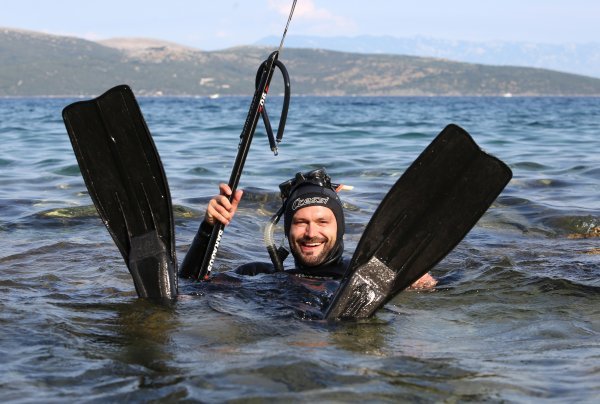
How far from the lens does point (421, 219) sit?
5387 mm

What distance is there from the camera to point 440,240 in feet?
17.5

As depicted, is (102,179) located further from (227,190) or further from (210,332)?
(210,332)

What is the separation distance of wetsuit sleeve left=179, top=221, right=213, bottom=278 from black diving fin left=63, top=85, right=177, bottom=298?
328mm

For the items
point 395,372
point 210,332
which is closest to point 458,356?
point 395,372

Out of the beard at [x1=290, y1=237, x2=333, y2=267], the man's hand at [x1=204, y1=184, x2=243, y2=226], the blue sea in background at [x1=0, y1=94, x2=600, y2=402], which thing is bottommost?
the blue sea in background at [x1=0, y1=94, x2=600, y2=402]

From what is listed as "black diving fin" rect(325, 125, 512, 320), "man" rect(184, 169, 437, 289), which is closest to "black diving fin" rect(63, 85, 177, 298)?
"man" rect(184, 169, 437, 289)

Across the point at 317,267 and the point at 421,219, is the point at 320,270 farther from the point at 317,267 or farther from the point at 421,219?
the point at 421,219

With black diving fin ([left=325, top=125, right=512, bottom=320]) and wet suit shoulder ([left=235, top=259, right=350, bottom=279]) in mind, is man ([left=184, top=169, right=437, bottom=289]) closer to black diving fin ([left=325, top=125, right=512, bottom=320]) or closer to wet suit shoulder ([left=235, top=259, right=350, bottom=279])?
wet suit shoulder ([left=235, top=259, right=350, bottom=279])

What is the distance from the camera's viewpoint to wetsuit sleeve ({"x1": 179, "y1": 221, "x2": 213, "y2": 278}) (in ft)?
19.8

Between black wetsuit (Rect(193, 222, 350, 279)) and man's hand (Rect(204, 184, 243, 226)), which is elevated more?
man's hand (Rect(204, 184, 243, 226))

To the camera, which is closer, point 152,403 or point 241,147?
point 152,403

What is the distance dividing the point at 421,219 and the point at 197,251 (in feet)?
5.51

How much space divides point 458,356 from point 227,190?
2.04m

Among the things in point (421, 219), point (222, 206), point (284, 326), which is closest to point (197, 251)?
point (222, 206)
